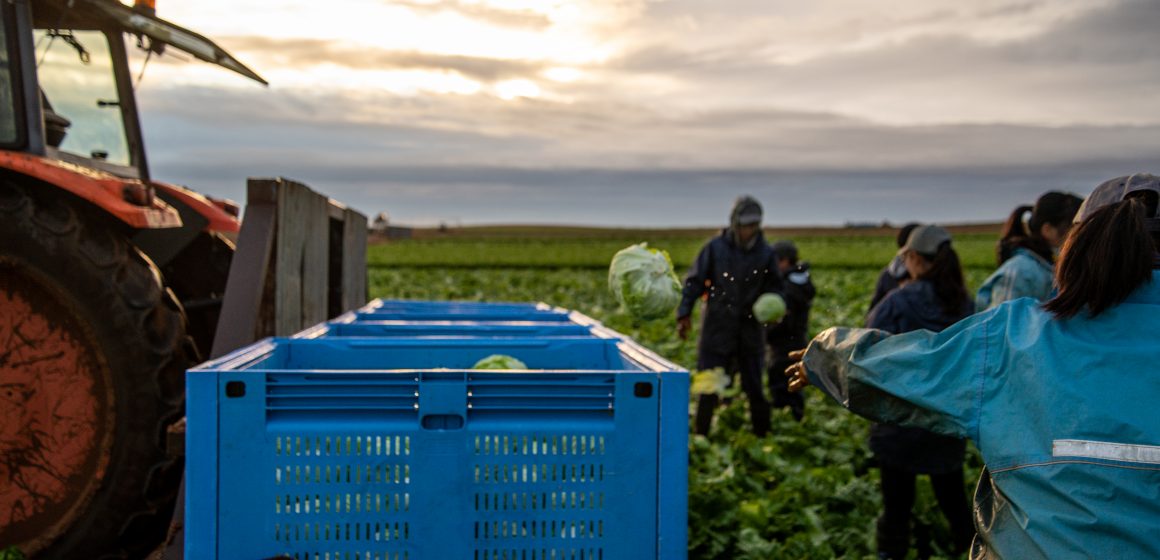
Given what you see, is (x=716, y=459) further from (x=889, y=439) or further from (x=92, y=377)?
(x=92, y=377)

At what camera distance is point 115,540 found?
3402 mm

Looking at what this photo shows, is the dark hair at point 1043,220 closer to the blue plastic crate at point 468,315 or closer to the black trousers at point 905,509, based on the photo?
the black trousers at point 905,509

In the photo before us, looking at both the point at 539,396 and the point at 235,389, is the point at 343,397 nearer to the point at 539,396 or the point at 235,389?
the point at 235,389

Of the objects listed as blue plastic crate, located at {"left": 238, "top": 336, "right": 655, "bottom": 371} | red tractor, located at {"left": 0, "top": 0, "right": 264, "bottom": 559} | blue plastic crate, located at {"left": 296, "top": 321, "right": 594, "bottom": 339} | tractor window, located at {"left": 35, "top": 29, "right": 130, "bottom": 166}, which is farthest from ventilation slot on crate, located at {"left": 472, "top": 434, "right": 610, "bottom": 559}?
tractor window, located at {"left": 35, "top": 29, "right": 130, "bottom": 166}

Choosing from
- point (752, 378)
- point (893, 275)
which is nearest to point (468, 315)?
point (893, 275)

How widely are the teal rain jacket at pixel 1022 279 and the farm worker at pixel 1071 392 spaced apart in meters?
2.05

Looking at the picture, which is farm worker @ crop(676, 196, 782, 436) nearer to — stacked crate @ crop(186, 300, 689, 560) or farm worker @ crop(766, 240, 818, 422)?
farm worker @ crop(766, 240, 818, 422)

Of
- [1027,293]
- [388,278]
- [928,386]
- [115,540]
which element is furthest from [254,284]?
[388,278]

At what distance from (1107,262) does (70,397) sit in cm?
343

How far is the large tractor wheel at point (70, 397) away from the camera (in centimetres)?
333

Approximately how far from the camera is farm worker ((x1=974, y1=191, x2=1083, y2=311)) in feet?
13.8

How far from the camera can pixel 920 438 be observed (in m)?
4.19

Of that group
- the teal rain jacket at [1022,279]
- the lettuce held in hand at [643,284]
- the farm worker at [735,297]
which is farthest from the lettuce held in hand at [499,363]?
the farm worker at [735,297]

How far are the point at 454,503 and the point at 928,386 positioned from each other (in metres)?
1.23
